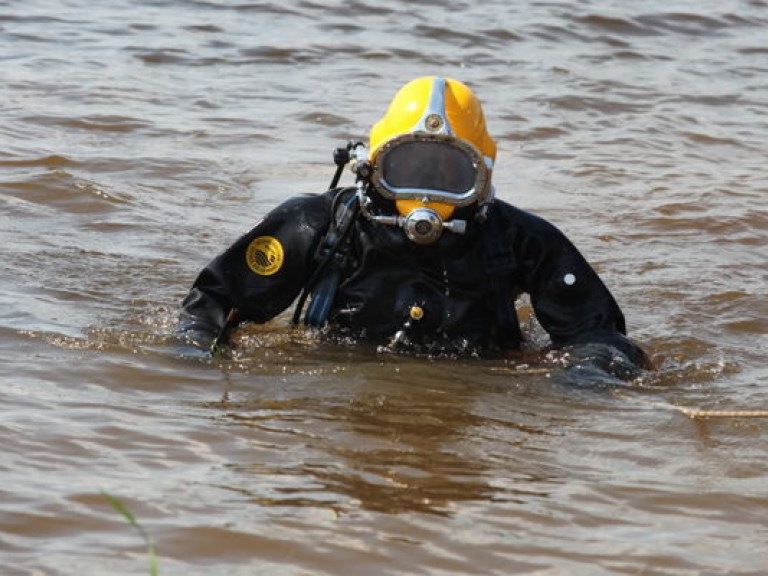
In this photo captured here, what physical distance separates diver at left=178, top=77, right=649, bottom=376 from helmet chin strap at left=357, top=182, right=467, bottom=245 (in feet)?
0.12

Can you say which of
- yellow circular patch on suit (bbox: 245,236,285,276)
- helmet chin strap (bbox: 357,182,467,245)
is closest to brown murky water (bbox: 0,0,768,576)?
yellow circular patch on suit (bbox: 245,236,285,276)

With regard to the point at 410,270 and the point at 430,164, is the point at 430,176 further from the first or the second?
the point at 410,270

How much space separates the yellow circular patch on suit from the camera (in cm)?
503

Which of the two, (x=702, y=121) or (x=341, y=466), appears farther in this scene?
(x=702, y=121)

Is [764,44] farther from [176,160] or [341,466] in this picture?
[341,466]

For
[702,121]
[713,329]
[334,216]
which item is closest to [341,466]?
[334,216]

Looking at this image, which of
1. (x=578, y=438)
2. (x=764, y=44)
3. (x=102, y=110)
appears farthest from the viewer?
(x=764, y=44)

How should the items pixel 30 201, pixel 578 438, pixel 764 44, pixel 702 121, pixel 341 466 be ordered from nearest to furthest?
pixel 341 466 → pixel 578 438 → pixel 30 201 → pixel 702 121 → pixel 764 44

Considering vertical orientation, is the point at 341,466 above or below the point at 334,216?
below

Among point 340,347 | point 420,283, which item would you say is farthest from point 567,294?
point 340,347

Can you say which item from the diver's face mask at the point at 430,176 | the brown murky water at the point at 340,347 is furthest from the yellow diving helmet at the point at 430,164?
the brown murky water at the point at 340,347

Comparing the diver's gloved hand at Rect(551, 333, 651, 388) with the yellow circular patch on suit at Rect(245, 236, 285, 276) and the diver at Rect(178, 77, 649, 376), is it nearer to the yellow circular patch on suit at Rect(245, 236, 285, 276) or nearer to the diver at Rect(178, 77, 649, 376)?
the diver at Rect(178, 77, 649, 376)

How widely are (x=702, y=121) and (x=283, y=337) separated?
17.6 ft

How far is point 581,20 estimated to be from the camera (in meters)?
13.2
